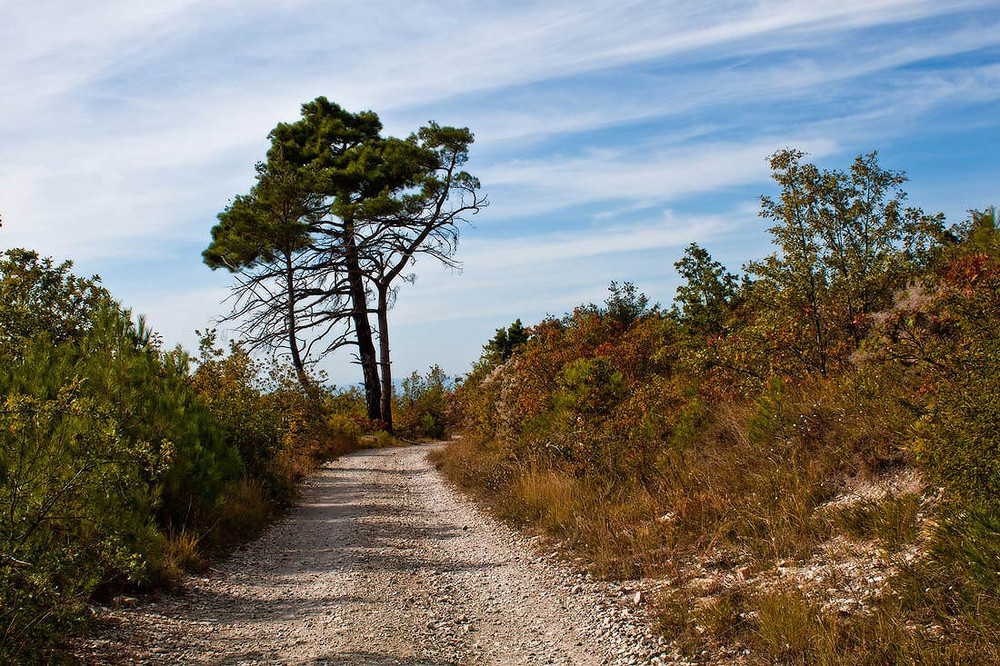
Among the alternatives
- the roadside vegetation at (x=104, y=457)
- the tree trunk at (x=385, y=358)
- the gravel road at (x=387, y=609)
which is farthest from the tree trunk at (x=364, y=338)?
the gravel road at (x=387, y=609)

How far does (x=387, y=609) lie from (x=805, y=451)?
4.32 metres

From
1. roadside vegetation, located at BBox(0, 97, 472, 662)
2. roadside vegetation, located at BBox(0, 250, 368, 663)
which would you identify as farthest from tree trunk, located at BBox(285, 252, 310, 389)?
roadside vegetation, located at BBox(0, 250, 368, 663)

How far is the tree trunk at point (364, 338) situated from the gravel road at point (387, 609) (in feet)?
65.8

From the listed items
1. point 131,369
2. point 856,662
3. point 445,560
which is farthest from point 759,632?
point 131,369

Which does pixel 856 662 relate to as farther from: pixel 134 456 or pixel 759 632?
pixel 134 456

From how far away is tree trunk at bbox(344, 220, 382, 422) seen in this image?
28.2 m

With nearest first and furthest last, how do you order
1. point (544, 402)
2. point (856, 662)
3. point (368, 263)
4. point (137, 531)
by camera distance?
point (856, 662) < point (137, 531) < point (544, 402) < point (368, 263)

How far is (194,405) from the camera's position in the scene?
920 cm

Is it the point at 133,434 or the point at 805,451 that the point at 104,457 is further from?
the point at 805,451

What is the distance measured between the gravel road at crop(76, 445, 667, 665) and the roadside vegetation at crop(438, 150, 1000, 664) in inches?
22.2

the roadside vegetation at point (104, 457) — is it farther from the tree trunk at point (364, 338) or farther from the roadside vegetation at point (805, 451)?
the tree trunk at point (364, 338)

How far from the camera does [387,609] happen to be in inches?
220

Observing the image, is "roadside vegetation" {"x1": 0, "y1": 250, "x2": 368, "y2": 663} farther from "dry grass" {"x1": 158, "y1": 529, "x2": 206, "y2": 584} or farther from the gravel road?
the gravel road

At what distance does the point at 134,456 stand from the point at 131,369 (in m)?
4.41
